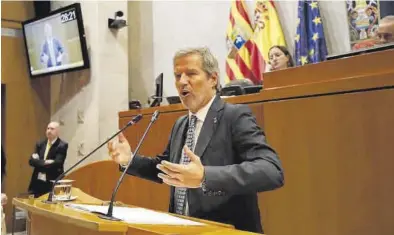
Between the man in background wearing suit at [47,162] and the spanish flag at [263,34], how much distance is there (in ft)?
7.15

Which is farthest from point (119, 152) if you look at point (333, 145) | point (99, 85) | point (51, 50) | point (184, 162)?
point (51, 50)

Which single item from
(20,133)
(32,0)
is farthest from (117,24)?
(20,133)

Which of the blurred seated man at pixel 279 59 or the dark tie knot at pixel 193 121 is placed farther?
the blurred seated man at pixel 279 59

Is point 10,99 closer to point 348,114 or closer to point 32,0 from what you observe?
point 32,0

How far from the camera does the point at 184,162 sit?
1746 mm

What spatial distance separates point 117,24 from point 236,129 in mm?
4390

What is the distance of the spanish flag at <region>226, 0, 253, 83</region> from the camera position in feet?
16.6

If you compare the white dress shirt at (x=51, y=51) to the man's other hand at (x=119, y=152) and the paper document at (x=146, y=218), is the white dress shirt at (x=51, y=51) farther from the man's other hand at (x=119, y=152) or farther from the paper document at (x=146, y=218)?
the paper document at (x=146, y=218)

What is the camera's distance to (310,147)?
2309 millimetres

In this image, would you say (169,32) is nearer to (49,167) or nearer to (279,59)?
(49,167)

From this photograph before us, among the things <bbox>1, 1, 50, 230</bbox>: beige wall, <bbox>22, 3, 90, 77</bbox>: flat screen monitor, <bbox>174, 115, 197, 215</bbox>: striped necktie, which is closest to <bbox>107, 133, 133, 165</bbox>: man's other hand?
<bbox>174, 115, 197, 215</bbox>: striped necktie

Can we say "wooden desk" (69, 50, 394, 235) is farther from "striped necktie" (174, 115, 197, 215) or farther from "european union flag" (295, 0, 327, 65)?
"european union flag" (295, 0, 327, 65)

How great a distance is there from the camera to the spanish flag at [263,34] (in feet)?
15.8

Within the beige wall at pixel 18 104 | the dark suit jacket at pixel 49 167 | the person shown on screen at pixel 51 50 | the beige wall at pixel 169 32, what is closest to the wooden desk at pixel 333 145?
the beige wall at pixel 169 32
